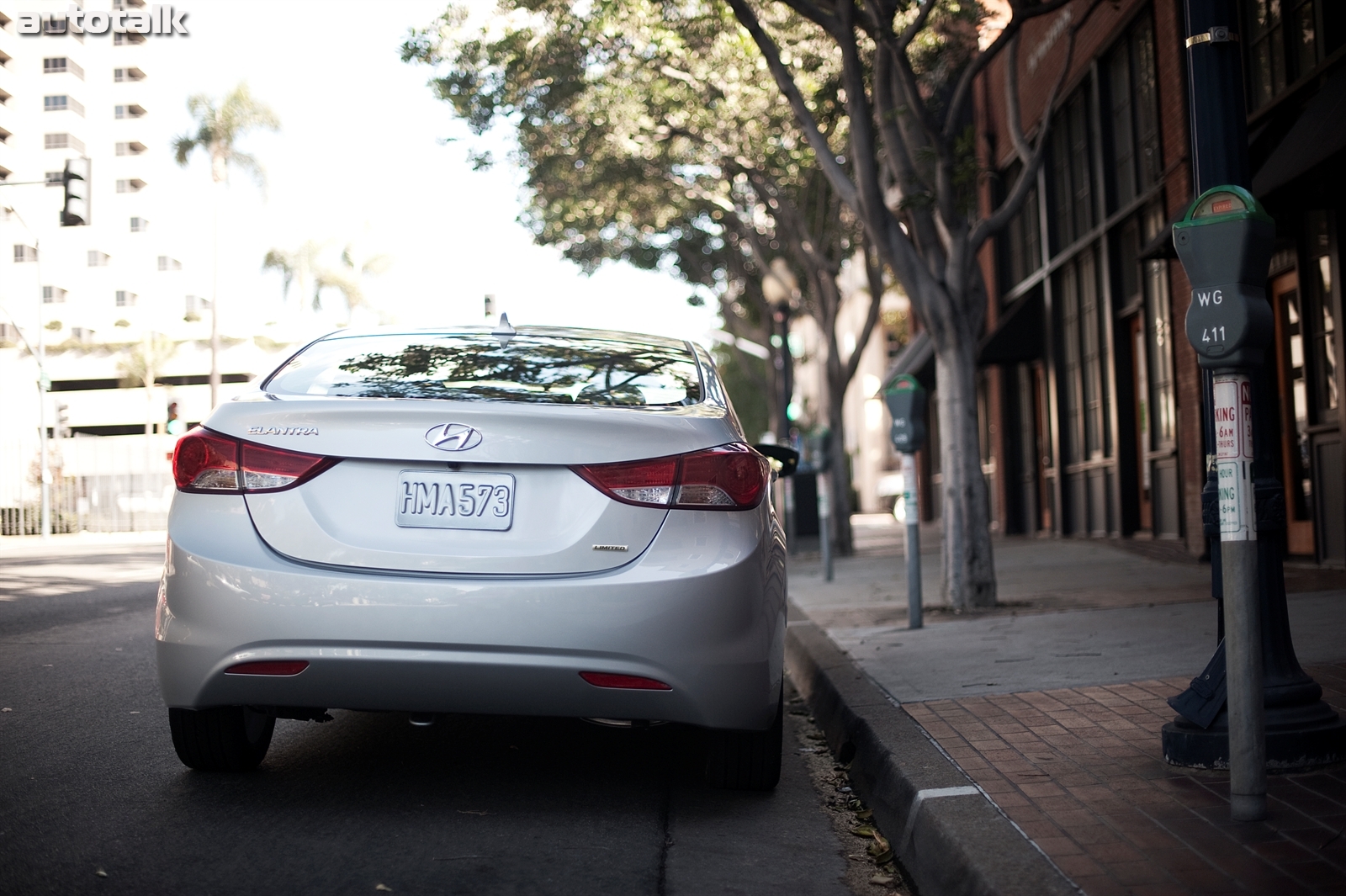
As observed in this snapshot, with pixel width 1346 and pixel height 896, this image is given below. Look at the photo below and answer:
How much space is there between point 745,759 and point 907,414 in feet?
15.3

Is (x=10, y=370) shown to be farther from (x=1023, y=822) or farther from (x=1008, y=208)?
(x=1023, y=822)

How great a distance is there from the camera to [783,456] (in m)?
5.88

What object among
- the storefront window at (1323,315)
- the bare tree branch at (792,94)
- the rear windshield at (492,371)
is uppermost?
the bare tree branch at (792,94)

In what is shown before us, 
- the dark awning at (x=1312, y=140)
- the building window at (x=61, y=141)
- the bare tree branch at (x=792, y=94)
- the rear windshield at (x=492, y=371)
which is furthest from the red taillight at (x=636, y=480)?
the building window at (x=61, y=141)

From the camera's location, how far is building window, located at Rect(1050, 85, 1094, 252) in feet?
54.7

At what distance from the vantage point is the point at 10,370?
162 ft

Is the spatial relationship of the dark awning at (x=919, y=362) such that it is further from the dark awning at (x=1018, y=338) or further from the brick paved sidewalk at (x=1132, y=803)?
the brick paved sidewalk at (x=1132, y=803)

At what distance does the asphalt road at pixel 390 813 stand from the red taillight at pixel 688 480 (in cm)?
101

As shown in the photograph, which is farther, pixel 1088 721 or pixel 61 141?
pixel 61 141

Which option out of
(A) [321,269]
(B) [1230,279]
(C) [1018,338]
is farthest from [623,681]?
(A) [321,269]

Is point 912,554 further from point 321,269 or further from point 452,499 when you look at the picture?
point 321,269

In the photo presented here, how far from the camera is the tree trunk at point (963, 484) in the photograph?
9.80 metres

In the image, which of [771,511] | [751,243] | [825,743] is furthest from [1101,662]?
[751,243]

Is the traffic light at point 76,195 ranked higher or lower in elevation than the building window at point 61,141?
lower
